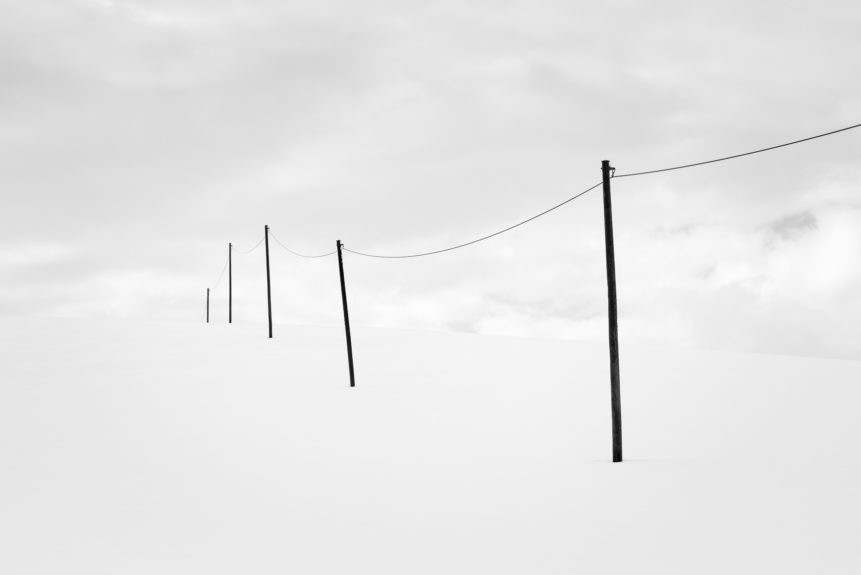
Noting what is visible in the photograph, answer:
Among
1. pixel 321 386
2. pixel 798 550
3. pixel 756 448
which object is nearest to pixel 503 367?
pixel 321 386

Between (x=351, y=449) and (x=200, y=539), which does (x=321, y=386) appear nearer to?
(x=351, y=449)

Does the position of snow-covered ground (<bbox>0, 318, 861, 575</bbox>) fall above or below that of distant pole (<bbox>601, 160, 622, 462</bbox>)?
below

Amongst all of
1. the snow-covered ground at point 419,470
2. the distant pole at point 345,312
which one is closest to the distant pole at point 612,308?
the snow-covered ground at point 419,470

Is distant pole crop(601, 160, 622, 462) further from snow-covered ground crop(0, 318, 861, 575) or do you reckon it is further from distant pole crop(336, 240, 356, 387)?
distant pole crop(336, 240, 356, 387)

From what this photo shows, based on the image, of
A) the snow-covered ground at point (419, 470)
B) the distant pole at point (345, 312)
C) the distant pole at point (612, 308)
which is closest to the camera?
the snow-covered ground at point (419, 470)

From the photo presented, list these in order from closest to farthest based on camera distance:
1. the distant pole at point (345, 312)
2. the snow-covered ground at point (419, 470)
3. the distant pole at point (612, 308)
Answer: the snow-covered ground at point (419, 470) → the distant pole at point (612, 308) → the distant pole at point (345, 312)

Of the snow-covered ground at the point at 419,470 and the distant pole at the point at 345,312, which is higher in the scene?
the distant pole at the point at 345,312

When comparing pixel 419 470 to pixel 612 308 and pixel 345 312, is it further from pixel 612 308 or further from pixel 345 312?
pixel 345 312

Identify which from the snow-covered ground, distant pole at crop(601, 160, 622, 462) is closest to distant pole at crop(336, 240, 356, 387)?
the snow-covered ground

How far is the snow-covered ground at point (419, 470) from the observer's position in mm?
8844

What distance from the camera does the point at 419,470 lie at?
13.8 metres

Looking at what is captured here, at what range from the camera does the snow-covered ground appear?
29.0 ft

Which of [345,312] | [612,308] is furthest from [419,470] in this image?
[345,312]

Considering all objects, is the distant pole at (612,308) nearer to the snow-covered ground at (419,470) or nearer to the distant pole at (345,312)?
the snow-covered ground at (419,470)
